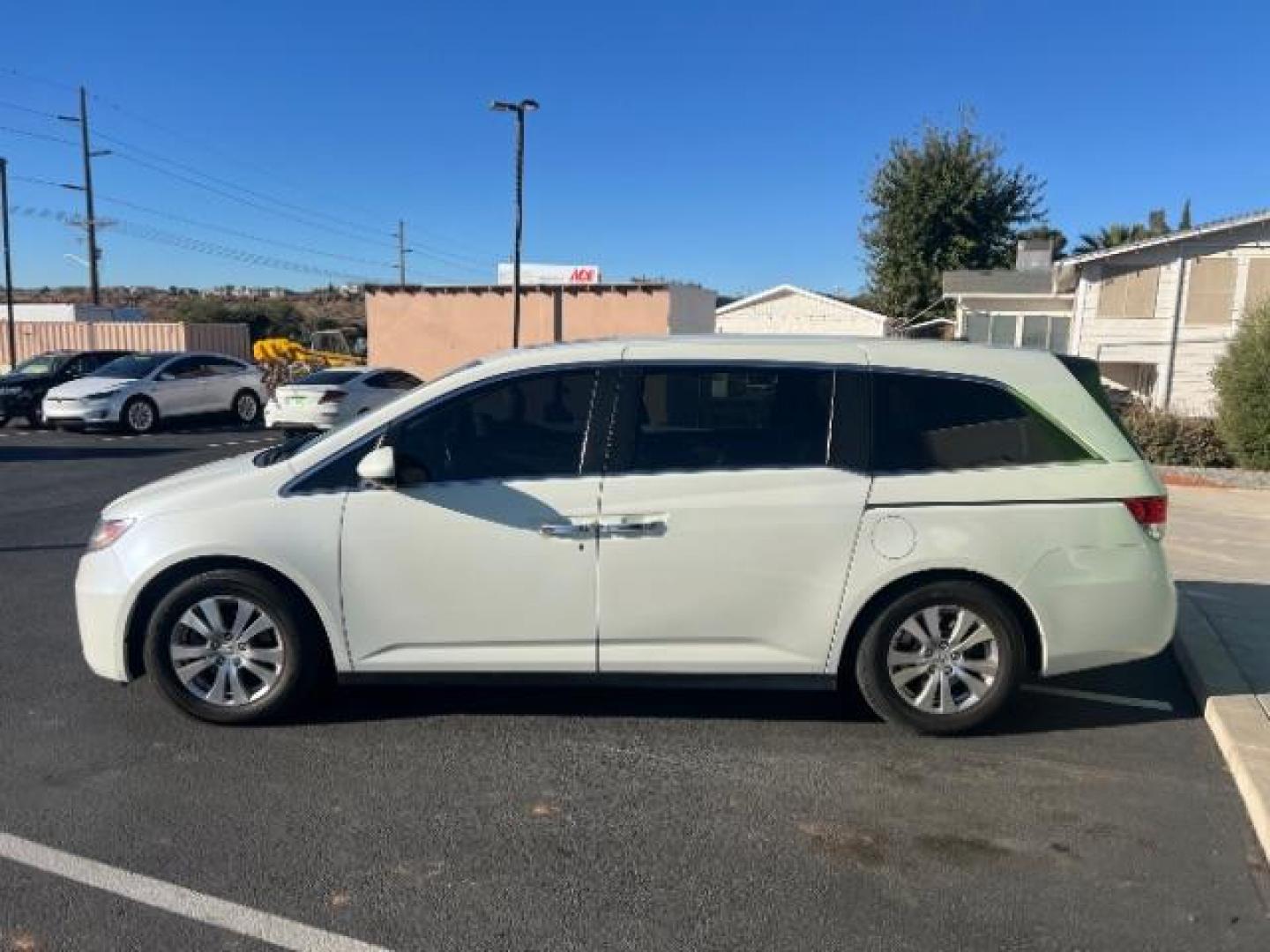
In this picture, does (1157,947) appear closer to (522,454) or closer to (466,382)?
(522,454)

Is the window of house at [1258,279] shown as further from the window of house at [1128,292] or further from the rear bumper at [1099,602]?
the rear bumper at [1099,602]

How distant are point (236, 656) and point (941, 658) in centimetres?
301

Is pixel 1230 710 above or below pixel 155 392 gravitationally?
below

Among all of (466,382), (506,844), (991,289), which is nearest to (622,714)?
(506,844)

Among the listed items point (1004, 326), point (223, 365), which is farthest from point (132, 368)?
point (1004, 326)

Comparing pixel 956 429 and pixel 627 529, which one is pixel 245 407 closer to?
pixel 627 529

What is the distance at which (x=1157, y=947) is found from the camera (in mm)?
2898

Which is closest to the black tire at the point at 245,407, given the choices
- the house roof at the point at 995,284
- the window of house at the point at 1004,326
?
the house roof at the point at 995,284

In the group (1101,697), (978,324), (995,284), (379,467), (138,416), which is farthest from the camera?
(978,324)

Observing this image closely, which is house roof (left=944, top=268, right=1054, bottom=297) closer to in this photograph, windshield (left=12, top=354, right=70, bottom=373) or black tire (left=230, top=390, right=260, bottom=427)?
black tire (left=230, top=390, right=260, bottom=427)

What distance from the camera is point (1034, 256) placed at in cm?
→ 2689

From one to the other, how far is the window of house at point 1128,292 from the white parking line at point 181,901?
20.6 metres

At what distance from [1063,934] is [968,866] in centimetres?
42

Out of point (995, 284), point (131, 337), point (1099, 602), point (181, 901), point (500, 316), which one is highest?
point (995, 284)
